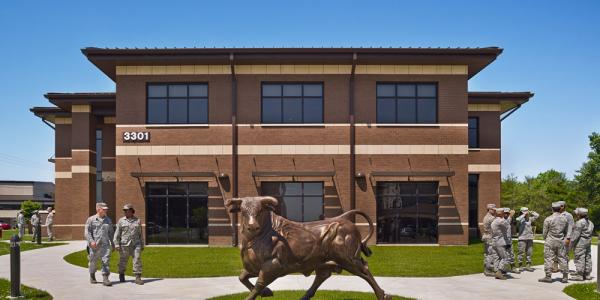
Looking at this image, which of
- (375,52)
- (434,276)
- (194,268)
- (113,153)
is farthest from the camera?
(113,153)

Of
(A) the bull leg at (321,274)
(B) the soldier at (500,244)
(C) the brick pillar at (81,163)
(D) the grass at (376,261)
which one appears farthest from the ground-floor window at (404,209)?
(C) the brick pillar at (81,163)

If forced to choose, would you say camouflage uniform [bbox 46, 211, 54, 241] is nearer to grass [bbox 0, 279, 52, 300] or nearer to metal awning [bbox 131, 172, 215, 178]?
metal awning [bbox 131, 172, 215, 178]

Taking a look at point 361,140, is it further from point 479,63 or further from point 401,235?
point 479,63

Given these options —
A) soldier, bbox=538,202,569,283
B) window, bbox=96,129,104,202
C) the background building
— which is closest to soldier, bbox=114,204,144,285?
soldier, bbox=538,202,569,283

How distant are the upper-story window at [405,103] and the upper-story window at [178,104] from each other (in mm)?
7756

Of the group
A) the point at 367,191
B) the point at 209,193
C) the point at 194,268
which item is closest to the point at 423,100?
the point at 367,191

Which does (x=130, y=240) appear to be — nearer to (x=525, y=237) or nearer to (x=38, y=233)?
(x=525, y=237)

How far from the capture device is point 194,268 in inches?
605

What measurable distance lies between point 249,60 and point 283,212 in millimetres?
6705

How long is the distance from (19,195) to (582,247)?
300ft

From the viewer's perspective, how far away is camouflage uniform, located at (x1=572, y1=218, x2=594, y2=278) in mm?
13875

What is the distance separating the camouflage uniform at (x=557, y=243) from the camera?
13539 millimetres

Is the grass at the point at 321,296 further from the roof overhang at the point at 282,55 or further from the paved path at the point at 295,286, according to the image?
the roof overhang at the point at 282,55

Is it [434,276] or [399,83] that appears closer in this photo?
[434,276]
